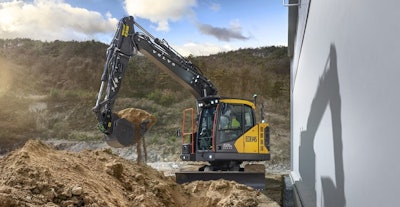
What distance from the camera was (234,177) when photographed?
32.4 ft

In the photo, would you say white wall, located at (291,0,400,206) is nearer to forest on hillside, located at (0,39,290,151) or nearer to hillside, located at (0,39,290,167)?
hillside, located at (0,39,290,167)

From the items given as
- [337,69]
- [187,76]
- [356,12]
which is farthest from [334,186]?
[187,76]

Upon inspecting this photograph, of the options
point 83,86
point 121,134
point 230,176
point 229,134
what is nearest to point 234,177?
point 230,176

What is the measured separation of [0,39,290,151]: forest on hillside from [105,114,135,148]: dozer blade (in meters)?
18.3

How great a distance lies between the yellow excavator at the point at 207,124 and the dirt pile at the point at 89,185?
249cm

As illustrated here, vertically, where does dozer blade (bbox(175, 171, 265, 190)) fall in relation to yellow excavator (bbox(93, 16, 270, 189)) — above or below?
below

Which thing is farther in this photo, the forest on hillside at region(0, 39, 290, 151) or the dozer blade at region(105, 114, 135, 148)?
the forest on hillside at region(0, 39, 290, 151)

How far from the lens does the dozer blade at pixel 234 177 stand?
965cm

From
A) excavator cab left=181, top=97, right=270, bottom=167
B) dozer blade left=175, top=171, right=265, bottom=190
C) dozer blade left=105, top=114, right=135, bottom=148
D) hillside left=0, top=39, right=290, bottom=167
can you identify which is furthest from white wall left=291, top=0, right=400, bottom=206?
hillside left=0, top=39, right=290, bottom=167

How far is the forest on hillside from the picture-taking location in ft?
96.7

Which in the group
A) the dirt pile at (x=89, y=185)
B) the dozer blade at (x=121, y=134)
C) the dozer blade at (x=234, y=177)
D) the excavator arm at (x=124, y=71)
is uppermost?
the excavator arm at (x=124, y=71)

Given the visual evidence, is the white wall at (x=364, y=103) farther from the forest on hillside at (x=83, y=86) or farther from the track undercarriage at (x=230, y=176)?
the forest on hillside at (x=83, y=86)

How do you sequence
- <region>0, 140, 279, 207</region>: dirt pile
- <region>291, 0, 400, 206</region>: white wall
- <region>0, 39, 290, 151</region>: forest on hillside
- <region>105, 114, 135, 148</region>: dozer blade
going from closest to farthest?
1. <region>291, 0, 400, 206</region>: white wall
2. <region>0, 140, 279, 207</region>: dirt pile
3. <region>105, 114, 135, 148</region>: dozer blade
4. <region>0, 39, 290, 151</region>: forest on hillside

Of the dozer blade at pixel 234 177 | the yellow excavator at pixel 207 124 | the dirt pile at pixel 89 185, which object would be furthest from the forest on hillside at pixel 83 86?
the dirt pile at pixel 89 185
